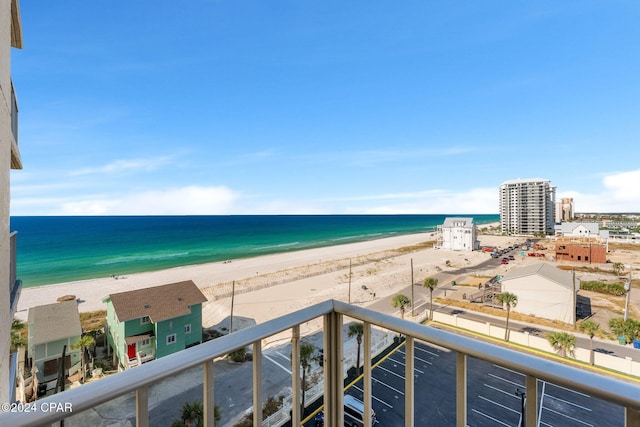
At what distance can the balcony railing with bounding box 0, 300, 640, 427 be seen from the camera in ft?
2.05

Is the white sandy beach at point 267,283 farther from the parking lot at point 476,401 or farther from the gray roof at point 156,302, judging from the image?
the parking lot at point 476,401

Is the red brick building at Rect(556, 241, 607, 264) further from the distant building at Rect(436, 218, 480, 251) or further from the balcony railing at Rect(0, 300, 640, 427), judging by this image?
the balcony railing at Rect(0, 300, 640, 427)

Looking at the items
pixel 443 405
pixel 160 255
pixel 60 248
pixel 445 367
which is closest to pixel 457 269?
pixel 445 367

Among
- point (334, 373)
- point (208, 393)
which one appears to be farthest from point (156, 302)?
point (208, 393)

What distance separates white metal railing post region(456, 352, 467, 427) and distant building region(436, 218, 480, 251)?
32.5 meters

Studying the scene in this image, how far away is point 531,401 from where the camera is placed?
0.79m

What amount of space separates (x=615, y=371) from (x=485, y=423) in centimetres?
471

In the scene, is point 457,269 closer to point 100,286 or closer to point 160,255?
point 100,286

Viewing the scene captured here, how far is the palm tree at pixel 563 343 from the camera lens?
294 inches

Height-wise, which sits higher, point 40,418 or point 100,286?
point 40,418

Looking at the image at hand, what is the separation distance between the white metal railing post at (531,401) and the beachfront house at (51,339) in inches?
363

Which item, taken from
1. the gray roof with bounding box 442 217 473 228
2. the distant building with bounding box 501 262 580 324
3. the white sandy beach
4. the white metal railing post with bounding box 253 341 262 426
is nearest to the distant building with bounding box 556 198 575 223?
the gray roof with bounding box 442 217 473 228

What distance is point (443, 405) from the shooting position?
5508 mm

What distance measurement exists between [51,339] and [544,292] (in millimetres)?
15197
